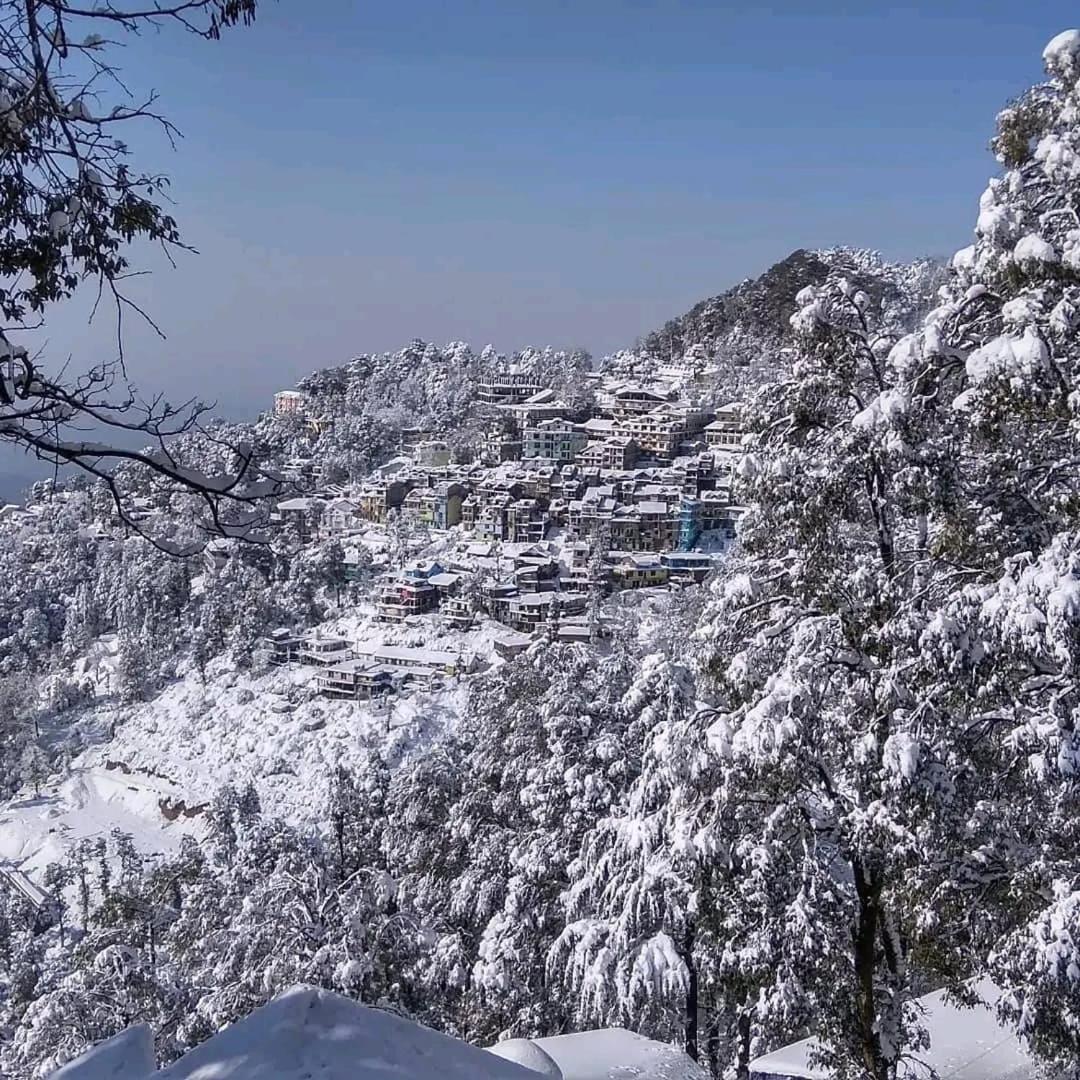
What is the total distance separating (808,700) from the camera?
14.1ft

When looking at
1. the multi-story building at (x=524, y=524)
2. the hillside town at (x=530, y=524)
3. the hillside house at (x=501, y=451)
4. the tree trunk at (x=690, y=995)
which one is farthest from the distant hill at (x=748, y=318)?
the tree trunk at (x=690, y=995)

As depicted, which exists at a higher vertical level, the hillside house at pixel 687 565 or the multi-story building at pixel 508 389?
the multi-story building at pixel 508 389

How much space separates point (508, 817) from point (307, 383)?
276 ft

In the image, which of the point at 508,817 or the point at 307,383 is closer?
the point at 508,817

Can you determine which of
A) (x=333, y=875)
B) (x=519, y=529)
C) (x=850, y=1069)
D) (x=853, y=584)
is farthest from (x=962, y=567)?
(x=519, y=529)

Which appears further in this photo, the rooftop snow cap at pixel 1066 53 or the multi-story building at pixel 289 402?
the multi-story building at pixel 289 402

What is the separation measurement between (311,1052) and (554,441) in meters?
53.9

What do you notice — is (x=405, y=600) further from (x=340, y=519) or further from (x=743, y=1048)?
(x=743, y=1048)

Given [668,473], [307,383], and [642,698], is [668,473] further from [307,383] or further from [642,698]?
[307,383]

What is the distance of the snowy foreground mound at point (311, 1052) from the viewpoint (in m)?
2.23

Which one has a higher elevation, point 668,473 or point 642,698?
point 668,473

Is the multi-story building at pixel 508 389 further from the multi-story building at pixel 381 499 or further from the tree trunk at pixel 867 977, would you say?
the tree trunk at pixel 867 977

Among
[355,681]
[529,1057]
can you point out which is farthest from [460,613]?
[529,1057]

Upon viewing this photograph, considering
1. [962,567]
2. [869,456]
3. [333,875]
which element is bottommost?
[333,875]
